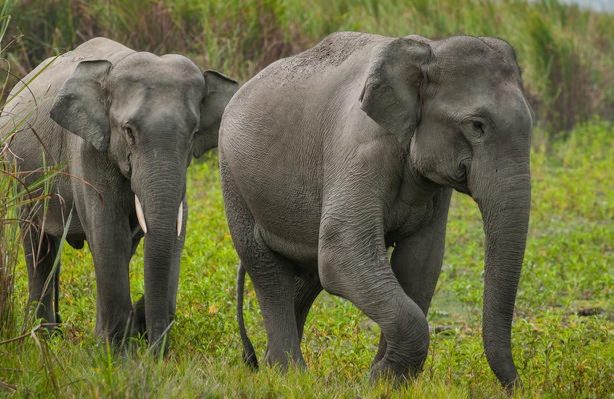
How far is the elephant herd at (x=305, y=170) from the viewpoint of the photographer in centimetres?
535

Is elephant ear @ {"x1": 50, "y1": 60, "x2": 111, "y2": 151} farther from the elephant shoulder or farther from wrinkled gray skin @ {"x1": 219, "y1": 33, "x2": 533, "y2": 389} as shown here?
the elephant shoulder

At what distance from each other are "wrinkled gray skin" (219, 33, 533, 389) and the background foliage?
1.11 feet

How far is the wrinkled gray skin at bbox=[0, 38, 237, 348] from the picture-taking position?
254 inches

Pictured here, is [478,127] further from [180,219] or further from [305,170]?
[180,219]

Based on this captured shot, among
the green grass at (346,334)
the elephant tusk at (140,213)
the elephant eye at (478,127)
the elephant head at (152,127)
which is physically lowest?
the green grass at (346,334)

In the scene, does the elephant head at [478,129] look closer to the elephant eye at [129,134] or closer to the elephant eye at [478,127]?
the elephant eye at [478,127]

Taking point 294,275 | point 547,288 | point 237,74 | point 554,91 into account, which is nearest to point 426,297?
point 294,275

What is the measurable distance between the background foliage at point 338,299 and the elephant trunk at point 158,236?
263mm

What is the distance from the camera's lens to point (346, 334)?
22.9ft

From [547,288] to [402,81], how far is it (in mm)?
3929

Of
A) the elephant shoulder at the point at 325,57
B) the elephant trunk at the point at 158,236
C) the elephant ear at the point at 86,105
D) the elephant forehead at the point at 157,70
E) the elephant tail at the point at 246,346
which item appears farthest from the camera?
the elephant ear at the point at 86,105

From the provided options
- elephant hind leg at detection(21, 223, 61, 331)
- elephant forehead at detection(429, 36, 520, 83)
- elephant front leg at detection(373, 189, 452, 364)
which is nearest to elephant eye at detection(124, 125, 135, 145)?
elephant hind leg at detection(21, 223, 61, 331)

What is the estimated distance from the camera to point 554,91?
57.4ft

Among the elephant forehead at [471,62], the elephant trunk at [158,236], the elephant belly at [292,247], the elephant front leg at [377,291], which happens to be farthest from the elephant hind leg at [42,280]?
the elephant forehead at [471,62]
